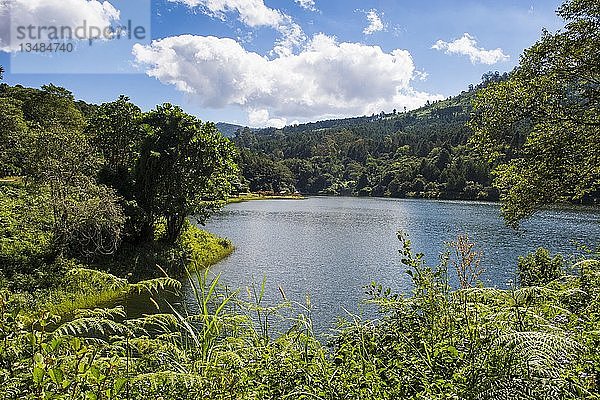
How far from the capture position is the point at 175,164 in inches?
989

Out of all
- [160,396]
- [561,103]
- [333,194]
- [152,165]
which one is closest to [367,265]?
[152,165]

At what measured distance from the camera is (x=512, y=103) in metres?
14.2

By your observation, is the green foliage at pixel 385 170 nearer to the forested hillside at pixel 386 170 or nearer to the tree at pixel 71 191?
the forested hillside at pixel 386 170

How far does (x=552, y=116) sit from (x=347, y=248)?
2190 cm

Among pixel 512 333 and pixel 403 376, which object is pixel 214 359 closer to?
pixel 403 376

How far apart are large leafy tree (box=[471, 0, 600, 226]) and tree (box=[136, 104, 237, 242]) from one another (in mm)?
15046

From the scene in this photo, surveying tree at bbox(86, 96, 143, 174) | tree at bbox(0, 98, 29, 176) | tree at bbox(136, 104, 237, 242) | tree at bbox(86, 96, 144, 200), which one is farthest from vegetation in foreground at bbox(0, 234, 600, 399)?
tree at bbox(0, 98, 29, 176)

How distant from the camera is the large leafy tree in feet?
44.0

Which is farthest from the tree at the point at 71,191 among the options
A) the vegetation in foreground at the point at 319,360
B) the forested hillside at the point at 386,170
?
the forested hillside at the point at 386,170

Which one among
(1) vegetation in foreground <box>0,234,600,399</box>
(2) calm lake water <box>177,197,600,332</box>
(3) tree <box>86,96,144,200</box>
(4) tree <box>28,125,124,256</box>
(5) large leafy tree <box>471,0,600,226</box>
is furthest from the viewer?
(3) tree <box>86,96,144,200</box>

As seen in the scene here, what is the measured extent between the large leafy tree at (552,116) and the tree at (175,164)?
15.0 meters

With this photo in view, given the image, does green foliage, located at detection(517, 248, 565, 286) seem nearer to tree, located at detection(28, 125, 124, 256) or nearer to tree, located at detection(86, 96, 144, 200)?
tree, located at detection(28, 125, 124, 256)

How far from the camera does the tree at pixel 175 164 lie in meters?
24.8

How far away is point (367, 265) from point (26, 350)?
24757 mm
